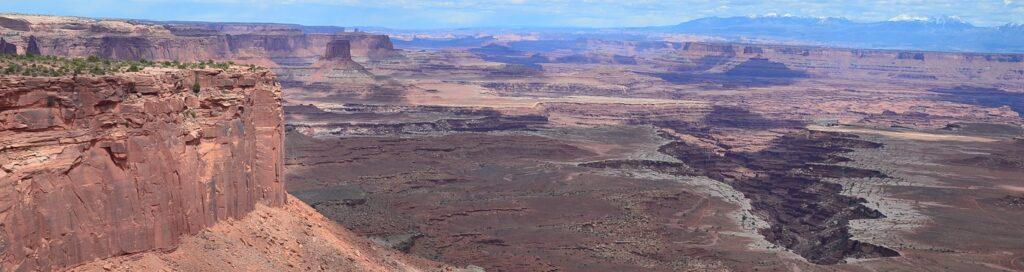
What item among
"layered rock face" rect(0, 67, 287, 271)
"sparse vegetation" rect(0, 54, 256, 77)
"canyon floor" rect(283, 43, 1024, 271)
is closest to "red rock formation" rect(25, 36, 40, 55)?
"canyon floor" rect(283, 43, 1024, 271)

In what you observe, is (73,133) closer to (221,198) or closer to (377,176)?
(221,198)

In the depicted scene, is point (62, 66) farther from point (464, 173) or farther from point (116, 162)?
point (464, 173)

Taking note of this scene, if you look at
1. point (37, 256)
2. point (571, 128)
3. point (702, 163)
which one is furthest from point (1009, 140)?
point (37, 256)

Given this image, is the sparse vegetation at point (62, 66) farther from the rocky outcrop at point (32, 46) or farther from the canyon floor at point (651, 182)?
the rocky outcrop at point (32, 46)

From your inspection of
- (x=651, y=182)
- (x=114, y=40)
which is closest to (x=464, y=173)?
(x=651, y=182)

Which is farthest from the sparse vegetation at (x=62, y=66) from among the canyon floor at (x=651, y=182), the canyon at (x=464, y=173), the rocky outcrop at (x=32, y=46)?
the rocky outcrop at (x=32, y=46)

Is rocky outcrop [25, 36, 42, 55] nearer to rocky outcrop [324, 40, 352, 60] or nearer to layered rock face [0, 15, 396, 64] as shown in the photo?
layered rock face [0, 15, 396, 64]
